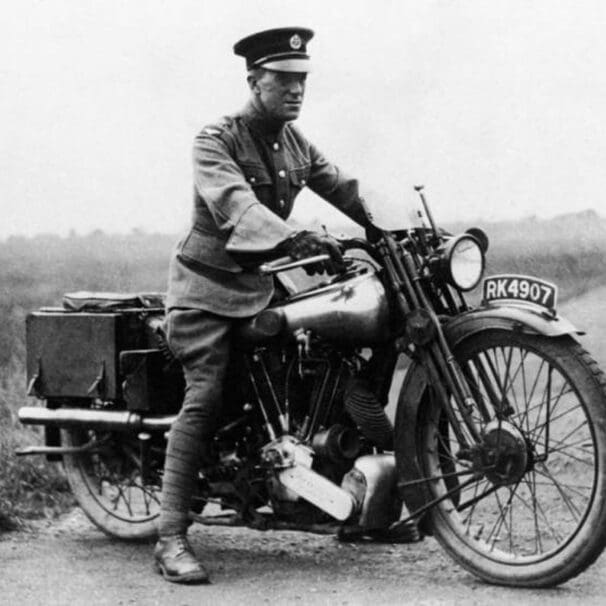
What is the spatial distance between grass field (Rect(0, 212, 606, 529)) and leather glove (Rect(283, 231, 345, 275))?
82.3 inches

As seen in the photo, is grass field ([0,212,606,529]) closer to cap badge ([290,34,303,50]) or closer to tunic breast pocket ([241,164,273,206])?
tunic breast pocket ([241,164,273,206])

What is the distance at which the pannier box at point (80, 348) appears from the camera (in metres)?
5.22

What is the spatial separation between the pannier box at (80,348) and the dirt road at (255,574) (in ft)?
2.18

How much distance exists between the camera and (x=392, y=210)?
4.64 meters

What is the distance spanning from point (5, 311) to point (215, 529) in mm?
3453

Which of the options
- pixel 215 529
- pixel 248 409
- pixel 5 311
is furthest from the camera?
pixel 5 311

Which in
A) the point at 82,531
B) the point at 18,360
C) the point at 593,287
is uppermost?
the point at 593,287

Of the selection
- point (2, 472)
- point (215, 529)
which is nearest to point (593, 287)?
point (215, 529)

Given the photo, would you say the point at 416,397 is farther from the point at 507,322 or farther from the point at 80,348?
the point at 80,348

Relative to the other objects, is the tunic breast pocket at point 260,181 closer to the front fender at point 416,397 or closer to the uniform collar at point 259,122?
the uniform collar at point 259,122

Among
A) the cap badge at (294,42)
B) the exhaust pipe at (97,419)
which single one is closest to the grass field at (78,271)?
the exhaust pipe at (97,419)

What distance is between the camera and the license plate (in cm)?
418

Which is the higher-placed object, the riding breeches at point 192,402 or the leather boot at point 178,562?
the riding breeches at point 192,402

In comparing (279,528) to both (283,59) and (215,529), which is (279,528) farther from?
(283,59)
